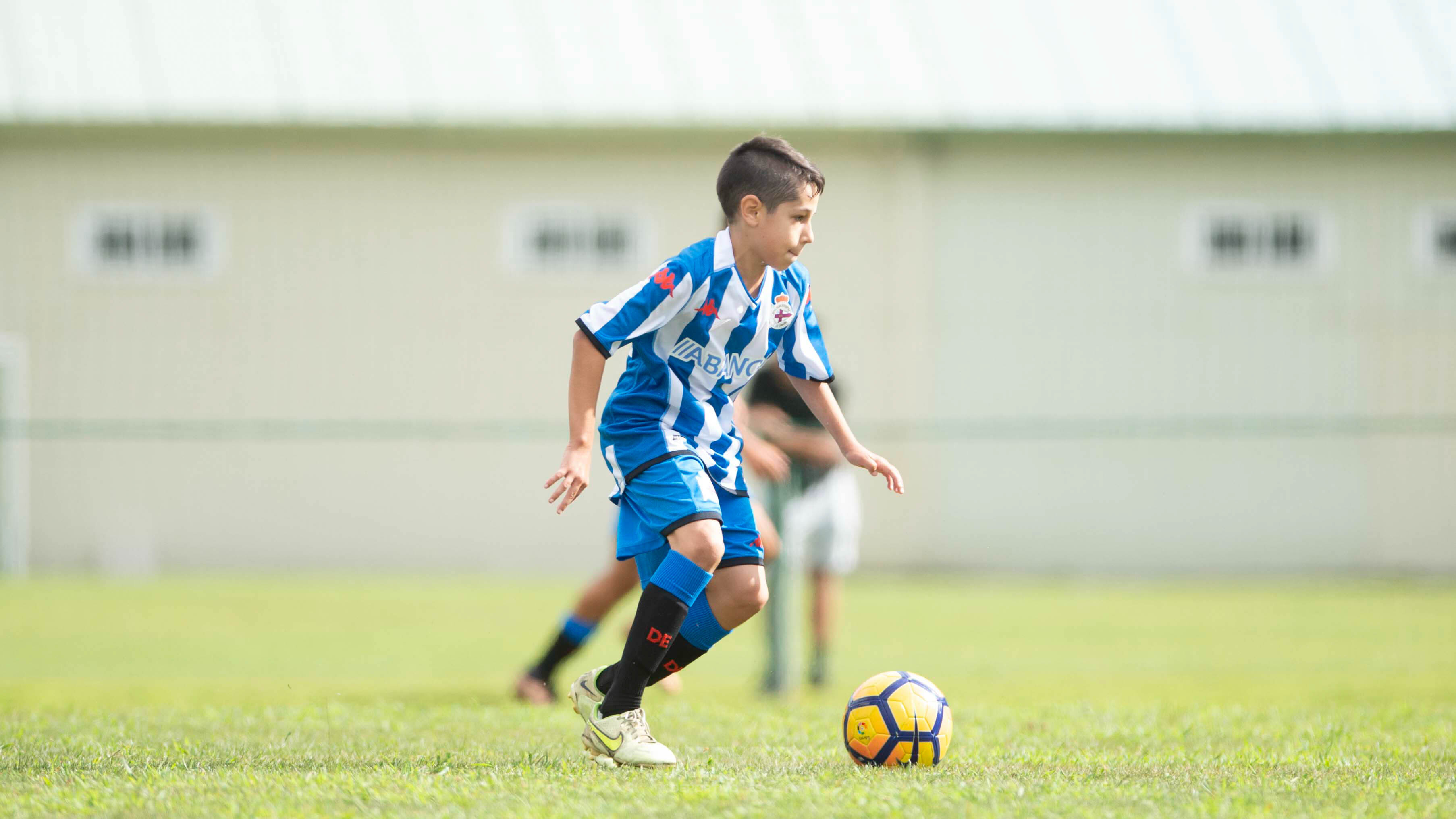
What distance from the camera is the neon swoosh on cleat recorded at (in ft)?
13.4

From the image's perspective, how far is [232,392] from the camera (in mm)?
17484

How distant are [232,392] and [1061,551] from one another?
34.9 feet

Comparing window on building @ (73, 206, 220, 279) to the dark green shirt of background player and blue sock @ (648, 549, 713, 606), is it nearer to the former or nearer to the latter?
the dark green shirt of background player

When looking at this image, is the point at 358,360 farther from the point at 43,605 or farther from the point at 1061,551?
the point at 1061,551

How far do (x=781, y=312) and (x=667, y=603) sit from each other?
0.98 metres

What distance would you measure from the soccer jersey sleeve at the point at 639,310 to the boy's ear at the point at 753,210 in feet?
0.84

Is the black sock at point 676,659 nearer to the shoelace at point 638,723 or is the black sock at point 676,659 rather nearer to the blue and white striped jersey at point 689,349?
the shoelace at point 638,723

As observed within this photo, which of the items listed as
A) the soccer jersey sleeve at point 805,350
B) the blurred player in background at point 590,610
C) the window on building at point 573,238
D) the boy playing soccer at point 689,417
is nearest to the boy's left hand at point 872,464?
the boy playing soccer at point 689,417

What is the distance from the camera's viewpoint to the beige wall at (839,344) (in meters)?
17.1

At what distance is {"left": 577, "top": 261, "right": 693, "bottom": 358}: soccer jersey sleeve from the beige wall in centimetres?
1307

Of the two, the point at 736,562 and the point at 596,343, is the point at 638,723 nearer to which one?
the point at 736,562

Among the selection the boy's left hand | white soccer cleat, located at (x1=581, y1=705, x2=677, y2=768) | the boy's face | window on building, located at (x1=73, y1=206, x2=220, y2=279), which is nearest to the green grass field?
white soccer cleat, located at (x1=581, y1=705, x2=677, y2=768)

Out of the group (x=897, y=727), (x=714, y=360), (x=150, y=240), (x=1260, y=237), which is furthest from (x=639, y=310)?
(x=1260, y=237)

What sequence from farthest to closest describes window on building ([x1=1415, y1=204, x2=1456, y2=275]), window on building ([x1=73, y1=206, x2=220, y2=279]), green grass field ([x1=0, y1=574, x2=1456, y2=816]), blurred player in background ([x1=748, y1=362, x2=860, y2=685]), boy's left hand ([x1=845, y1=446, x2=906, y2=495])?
window on building ([x1=1415, y1=204, x2=1456, y2=275])
window on building ([x1=73, y1=206, x2=220, y2=279])
blurred player in background ([x1=748, y1=362, x2=860, y2=685])
boy's left hand ([x1=845, y1=446, x2=906, y2=495])
green grass field ([x1=0, y1=574, x2=1456, y2=816])
